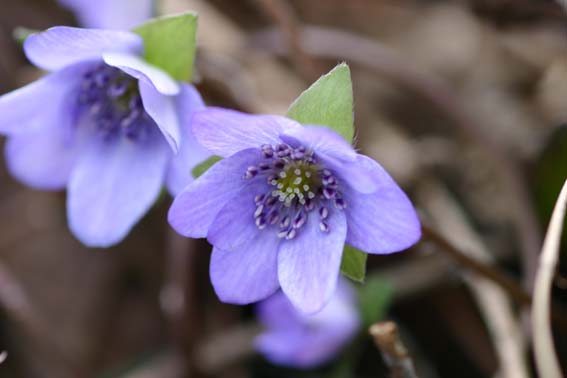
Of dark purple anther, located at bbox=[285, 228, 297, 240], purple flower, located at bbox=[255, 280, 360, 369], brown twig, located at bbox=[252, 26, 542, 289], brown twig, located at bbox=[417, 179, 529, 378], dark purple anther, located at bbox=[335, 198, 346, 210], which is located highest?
dark purple anther, located at bbox=[335, 198, 346, 210]

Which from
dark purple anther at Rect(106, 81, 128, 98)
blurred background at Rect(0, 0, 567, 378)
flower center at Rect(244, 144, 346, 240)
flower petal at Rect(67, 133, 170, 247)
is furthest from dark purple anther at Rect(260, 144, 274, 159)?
blurred background at Rect(0, 0, 567, 378)

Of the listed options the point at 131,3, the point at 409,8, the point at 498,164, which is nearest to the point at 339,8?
the point at 409,8

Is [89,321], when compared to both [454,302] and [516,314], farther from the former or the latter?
[516,314]

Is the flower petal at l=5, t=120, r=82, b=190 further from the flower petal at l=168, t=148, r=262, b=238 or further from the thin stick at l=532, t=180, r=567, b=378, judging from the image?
the thin stick at l=532, t=180, r=567, b=378

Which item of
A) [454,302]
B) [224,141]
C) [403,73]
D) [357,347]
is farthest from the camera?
[403,73]

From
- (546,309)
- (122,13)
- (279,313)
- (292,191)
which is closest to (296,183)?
(292,191)
